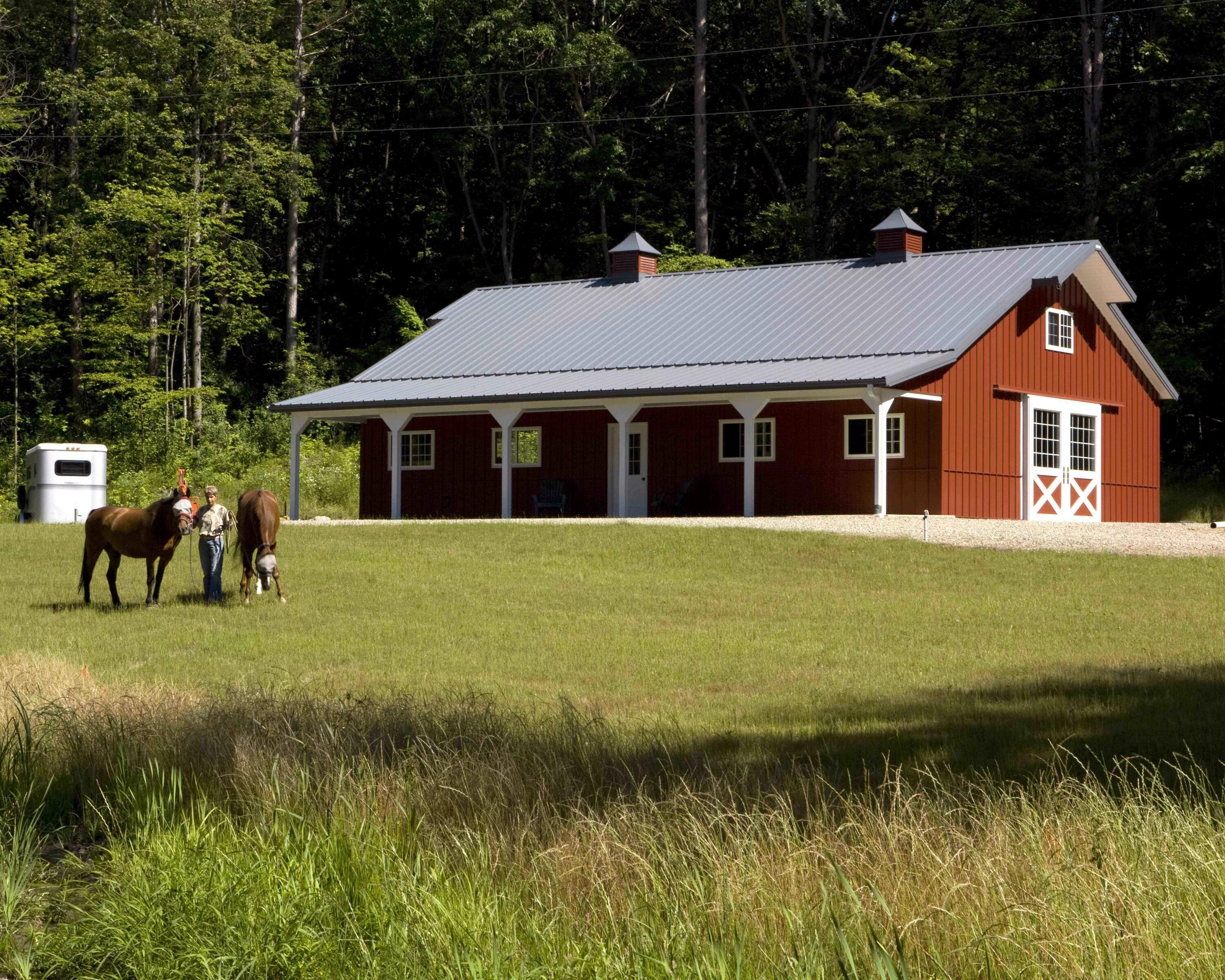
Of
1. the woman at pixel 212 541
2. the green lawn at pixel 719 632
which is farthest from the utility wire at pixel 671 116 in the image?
the woman at pixel 212 541

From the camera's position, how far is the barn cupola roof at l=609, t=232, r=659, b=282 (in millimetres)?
37656

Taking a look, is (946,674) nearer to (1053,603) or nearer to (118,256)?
(1053,603)

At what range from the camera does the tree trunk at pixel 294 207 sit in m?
46.9

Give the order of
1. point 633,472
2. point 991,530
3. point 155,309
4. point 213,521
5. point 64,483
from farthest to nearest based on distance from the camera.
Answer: point 155,309 → point 64,483 → point 633,472 → point 991,530 → point 213,521

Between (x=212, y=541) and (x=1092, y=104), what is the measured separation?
30.8m

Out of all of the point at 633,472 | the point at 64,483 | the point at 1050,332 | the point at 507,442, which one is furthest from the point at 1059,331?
the point at 64,483

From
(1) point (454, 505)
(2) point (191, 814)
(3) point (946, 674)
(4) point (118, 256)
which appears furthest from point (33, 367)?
(2) point (191, 814)

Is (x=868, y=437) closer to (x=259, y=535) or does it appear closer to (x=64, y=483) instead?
(x=259, y=535)

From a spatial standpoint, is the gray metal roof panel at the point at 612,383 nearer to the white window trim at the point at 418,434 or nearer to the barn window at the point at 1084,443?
the white window trim at the point at 418,434

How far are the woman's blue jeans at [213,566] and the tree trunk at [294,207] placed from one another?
95.1 ft

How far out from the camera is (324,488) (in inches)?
1483

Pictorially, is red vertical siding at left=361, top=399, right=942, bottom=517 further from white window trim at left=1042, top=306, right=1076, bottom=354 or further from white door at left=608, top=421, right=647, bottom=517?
white window trim at left=1042, top=306, right=1076, bottom=354

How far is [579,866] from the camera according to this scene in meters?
6.30

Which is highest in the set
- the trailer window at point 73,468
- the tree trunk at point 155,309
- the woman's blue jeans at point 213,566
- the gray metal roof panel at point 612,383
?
the tree trunk at point 155,309
